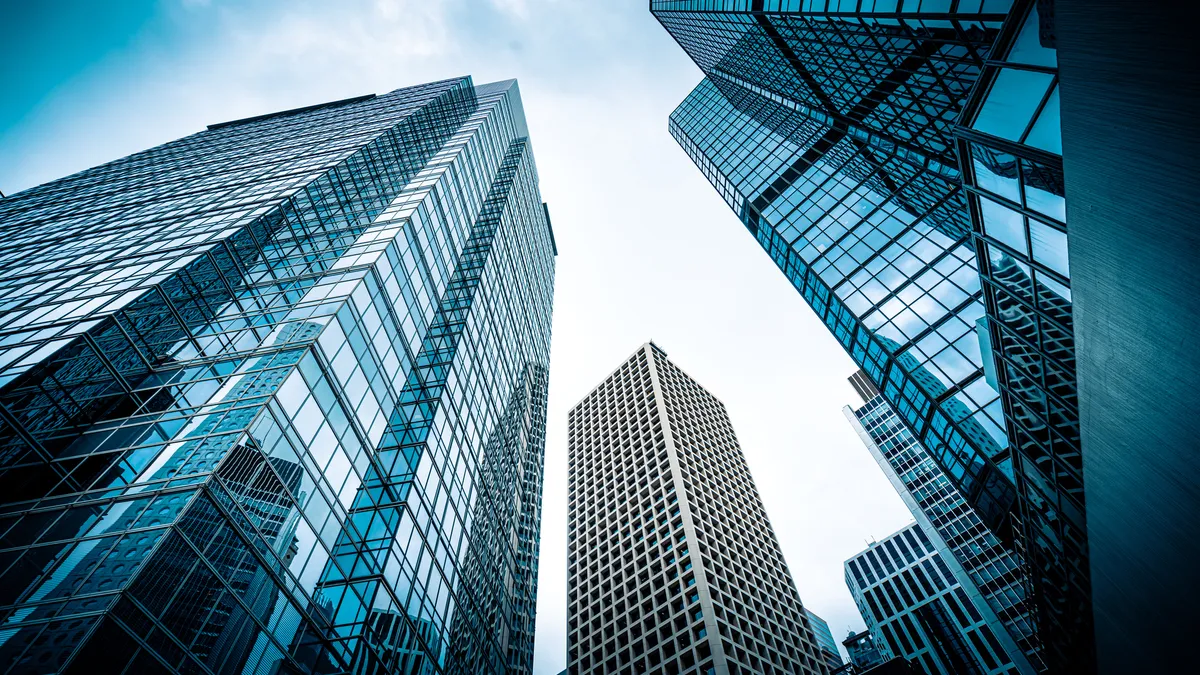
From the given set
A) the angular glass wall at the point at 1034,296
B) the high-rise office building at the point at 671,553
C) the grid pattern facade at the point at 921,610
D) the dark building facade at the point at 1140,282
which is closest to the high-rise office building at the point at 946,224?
the angular glass wall at the point at 1034,296

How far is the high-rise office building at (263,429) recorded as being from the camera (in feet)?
36.7

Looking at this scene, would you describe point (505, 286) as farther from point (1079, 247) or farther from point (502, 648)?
point (1079, 247)

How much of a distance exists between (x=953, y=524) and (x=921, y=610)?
22.5 m

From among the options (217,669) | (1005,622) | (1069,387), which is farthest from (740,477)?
(217,669)

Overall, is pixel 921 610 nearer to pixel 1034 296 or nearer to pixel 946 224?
pixel 946 224

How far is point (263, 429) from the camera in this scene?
573 inches

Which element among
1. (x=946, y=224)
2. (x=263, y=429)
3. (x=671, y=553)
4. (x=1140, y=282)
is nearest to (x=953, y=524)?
(x=671, y=553)

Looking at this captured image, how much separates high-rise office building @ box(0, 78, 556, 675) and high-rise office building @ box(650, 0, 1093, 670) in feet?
63.3

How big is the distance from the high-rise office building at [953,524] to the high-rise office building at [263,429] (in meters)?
49.0

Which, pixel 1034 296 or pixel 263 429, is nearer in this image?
pixel 1034 296

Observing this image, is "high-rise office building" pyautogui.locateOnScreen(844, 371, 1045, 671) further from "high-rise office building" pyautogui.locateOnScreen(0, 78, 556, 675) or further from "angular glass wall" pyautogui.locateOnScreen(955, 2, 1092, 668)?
"high-rise office building" pyautogui.locateOnScreen(0, 78, 556, 675)

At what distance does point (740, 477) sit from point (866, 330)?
61226 mm

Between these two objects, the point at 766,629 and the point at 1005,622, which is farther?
the point at 1005,622

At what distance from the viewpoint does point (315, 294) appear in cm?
2092
